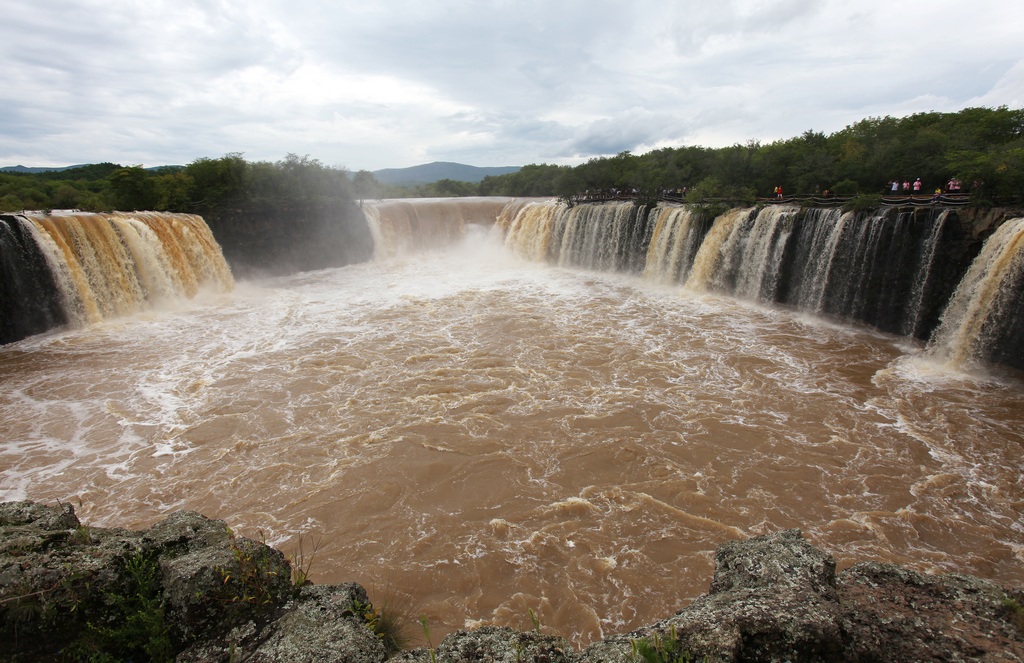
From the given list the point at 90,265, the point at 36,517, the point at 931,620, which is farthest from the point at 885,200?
the point at 90,265

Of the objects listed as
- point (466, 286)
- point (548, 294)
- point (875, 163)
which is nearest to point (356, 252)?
point (466, 286)

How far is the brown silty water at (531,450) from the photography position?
6.13 m

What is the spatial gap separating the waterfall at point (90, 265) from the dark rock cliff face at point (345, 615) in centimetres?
1525

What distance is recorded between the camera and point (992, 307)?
11.1 meters

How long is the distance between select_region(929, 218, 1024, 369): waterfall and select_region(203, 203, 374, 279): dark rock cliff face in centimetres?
2689

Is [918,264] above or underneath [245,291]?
above

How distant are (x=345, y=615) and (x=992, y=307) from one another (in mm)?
14611

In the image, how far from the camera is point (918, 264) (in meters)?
13.2

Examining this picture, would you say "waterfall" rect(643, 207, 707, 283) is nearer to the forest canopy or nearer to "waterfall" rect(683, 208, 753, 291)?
"waterfall" rect(683, 208, 753, 291)

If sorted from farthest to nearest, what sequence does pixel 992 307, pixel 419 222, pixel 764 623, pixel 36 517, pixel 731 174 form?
1. pixel 419 222
2. pixel 731 174
3. pixel 992 307
4. pixel 36 517
5. pixel 764 623

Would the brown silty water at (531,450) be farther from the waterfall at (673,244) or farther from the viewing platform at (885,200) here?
the waterfall at (673,244)

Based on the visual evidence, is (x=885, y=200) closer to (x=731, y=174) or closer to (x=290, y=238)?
(x=731, y=174)

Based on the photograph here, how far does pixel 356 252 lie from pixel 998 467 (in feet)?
92.7

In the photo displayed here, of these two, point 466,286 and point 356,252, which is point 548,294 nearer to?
point 466,286
